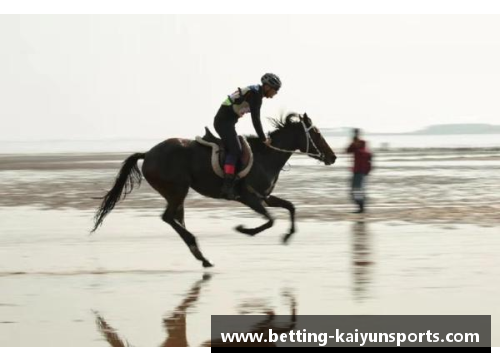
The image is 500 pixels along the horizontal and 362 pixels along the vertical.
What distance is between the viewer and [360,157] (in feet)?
82.2

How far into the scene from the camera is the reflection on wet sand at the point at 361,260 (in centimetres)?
1255

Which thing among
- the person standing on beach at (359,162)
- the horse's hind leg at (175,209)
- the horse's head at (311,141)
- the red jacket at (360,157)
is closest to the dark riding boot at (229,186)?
the horse's hind leg at (175,209)

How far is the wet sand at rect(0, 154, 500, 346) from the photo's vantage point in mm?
11055

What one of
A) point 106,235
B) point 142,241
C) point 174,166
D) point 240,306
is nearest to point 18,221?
point 106,235

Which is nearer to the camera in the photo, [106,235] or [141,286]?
[141,286]

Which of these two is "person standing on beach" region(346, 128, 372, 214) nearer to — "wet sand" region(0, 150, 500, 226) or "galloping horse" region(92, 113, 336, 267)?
"wet sand" region(0, 150, 500, 226)

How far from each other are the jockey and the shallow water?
132 centimetres

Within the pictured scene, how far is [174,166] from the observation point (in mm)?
15906

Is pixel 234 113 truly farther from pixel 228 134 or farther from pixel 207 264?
pixel 207 264

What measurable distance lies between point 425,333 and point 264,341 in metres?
1.43

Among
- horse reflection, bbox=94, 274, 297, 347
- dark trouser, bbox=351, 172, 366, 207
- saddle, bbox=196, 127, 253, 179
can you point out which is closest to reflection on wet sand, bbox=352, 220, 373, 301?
horse reflection, bbox=94, 274, 297, 347

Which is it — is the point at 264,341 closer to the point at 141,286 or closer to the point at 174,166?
the point at 141,286

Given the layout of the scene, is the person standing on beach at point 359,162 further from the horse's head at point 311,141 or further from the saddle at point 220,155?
the saddle at point 220,155

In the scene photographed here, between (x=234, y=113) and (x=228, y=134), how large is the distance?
0.31m
